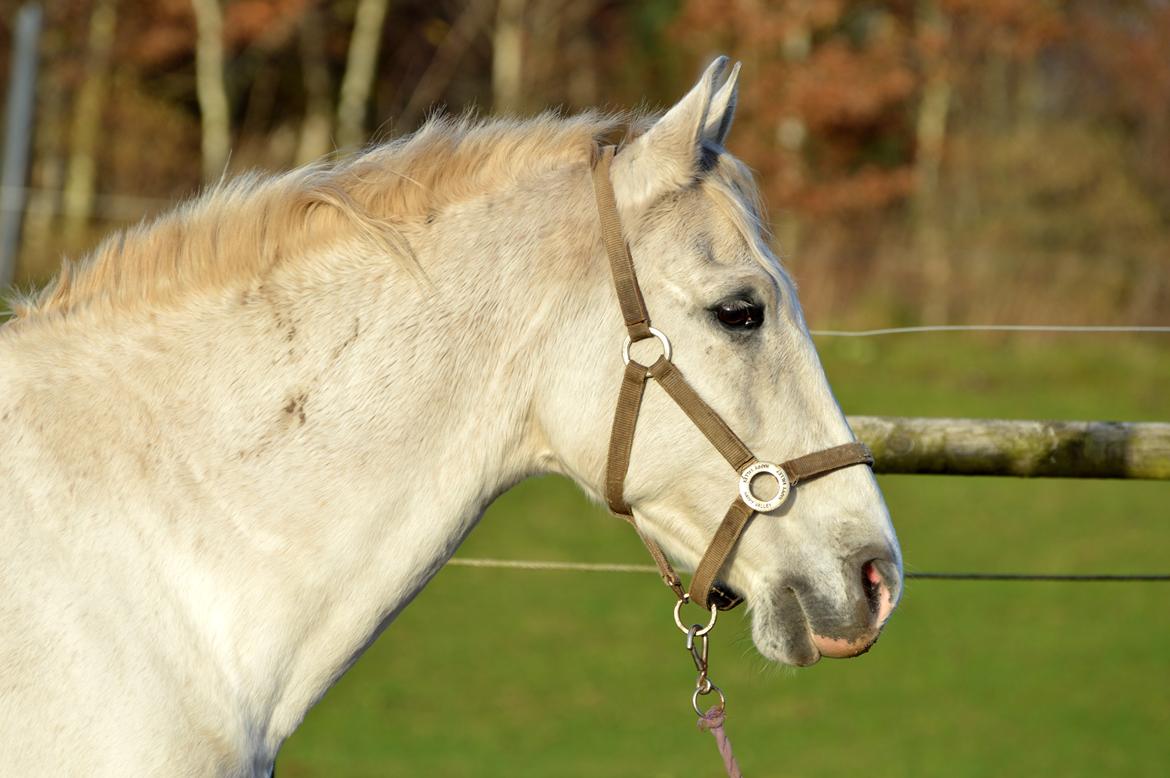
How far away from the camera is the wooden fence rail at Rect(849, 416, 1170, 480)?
342cm

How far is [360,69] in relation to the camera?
2133cm

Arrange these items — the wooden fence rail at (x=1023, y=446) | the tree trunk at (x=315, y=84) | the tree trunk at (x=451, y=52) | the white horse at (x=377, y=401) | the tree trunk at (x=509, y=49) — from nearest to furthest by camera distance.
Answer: the white horse at (x=377, y=401) < the wooden fence rail at (x=1023, y=446) < the tree trunk at (x=509, y=49) < the tree trunk at (x=315, y=84) < the tree trunk at (x=451, y=52)

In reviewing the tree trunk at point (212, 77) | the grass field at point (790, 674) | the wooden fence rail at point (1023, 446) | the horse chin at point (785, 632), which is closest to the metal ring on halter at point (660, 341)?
the horse chin at point (785, 632)

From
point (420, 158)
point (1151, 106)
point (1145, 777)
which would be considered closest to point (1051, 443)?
point (420, 158)

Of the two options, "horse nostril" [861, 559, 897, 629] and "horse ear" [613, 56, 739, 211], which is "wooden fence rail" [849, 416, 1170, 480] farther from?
"horse ear" [613, 56, 739, 211]

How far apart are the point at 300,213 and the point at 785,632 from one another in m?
1.22

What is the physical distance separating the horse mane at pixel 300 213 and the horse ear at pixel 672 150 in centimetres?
12

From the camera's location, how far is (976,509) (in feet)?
40.2

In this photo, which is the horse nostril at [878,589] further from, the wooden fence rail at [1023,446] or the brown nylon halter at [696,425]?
the wooden fence rail at [1023,446]

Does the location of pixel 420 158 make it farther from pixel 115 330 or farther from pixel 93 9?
pixel 93 9

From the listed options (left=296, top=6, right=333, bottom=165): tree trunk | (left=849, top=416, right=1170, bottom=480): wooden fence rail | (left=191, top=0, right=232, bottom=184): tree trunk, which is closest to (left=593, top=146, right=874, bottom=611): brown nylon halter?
(left=849, top=416, right=1170, bottom=480): wooden fence rail

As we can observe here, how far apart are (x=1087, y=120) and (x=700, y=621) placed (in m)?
→ 19.4

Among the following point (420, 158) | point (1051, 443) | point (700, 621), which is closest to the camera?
point (420, 158)

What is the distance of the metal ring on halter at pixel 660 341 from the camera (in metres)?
2.33
